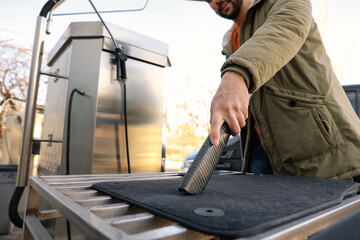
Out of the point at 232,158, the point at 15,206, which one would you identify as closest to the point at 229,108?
the point at 15,206

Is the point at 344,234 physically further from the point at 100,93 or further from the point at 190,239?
the point at 100,93

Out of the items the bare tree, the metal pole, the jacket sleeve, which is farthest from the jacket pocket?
the bare tree

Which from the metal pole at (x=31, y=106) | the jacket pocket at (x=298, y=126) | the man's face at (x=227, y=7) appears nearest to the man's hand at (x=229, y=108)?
the jacket pocket at (x=298, y=126)

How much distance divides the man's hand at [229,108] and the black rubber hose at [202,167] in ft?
0.06

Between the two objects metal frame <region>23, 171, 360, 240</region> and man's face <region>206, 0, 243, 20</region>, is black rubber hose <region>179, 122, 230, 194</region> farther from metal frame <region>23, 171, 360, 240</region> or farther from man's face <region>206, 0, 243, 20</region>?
man's face <region>206, 0, 243, 20</region>

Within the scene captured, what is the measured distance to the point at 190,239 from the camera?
1.08 ft

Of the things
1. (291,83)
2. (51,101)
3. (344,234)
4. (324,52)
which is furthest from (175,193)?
(51,101)

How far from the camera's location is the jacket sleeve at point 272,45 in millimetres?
627

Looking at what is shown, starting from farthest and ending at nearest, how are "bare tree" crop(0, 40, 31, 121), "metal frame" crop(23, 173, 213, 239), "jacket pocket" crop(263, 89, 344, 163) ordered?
"bare tree" crop(0, 40, 31, 121), "jacket pocket" crop(263, 89, 344, 163), "metal frame" crop(23, 173, 213, 239)

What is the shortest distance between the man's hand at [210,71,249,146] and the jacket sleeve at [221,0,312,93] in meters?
0.06

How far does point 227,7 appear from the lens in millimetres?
1172

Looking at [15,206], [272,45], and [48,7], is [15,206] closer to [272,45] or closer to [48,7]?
[48,7]

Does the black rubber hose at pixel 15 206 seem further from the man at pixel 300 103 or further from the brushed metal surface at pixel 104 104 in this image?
the man at pixel 300 103

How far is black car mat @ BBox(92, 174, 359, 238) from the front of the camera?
33cm
